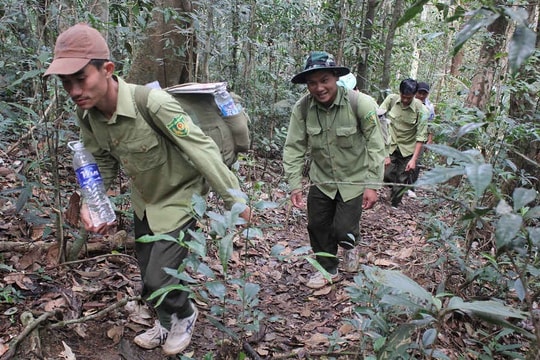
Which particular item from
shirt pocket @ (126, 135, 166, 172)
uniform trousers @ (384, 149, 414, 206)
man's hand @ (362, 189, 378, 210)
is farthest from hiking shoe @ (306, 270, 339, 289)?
uniform trousers @ (384, 149, 414, 206)

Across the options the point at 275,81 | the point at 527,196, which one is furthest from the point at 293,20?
the point at 527,196

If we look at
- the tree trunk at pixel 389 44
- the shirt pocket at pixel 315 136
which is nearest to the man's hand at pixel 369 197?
the shirt pocket at pixel 315 136

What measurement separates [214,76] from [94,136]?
15.4 feet

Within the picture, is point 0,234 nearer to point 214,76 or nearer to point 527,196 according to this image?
point 527,196

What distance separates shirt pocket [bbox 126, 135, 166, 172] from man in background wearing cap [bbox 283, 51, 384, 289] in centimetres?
156

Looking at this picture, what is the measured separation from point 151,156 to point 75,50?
0.74 meters

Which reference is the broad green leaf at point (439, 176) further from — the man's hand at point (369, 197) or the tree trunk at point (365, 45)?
the tree trunk at point (365, 45)

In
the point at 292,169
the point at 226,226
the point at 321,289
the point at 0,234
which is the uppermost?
the point at 226,226

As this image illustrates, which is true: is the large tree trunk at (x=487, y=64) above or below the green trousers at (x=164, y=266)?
above

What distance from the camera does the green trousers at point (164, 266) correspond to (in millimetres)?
2768

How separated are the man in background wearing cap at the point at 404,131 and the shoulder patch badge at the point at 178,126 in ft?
17.4

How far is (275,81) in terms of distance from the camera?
776 centimetres

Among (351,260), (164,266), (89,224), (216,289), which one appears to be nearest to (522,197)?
(216,289)

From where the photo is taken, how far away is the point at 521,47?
4.15ft
